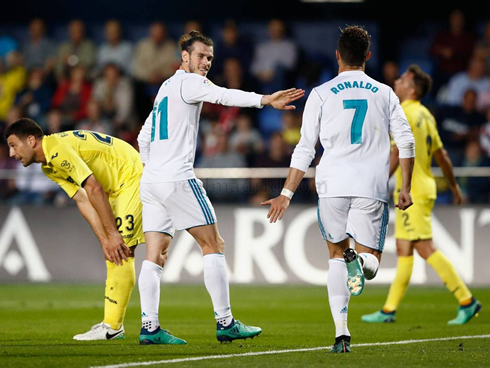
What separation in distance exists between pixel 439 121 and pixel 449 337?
8204mm

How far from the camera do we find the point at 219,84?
53.1ft

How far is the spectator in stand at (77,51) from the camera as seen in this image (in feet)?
57.0

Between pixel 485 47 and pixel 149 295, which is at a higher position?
pixel 485 47

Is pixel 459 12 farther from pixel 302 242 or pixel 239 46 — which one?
pixel 302 242

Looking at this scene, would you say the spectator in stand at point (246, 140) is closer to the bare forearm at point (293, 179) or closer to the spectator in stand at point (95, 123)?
the spectator in stand at point (95, 123)

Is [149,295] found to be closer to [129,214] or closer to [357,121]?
[129,214]

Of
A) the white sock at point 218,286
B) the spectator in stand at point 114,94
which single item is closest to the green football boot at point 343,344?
the white sock at point 218,286

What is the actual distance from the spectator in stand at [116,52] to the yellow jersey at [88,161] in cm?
1008

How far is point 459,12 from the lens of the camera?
16875 millimetres

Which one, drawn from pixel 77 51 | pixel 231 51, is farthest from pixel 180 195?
pixel 77 51

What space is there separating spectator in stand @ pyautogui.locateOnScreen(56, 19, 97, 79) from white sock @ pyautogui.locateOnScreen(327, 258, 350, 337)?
12.2 m

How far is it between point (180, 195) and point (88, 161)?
3.50ft

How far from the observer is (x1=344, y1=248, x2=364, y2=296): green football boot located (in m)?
5.59

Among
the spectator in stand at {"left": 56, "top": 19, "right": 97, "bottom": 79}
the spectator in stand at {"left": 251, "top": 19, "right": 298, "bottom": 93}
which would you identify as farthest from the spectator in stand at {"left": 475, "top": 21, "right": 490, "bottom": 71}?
the spectator in stand at {"left": 56, "top": 19, "right": 97, "bottom": 79}
